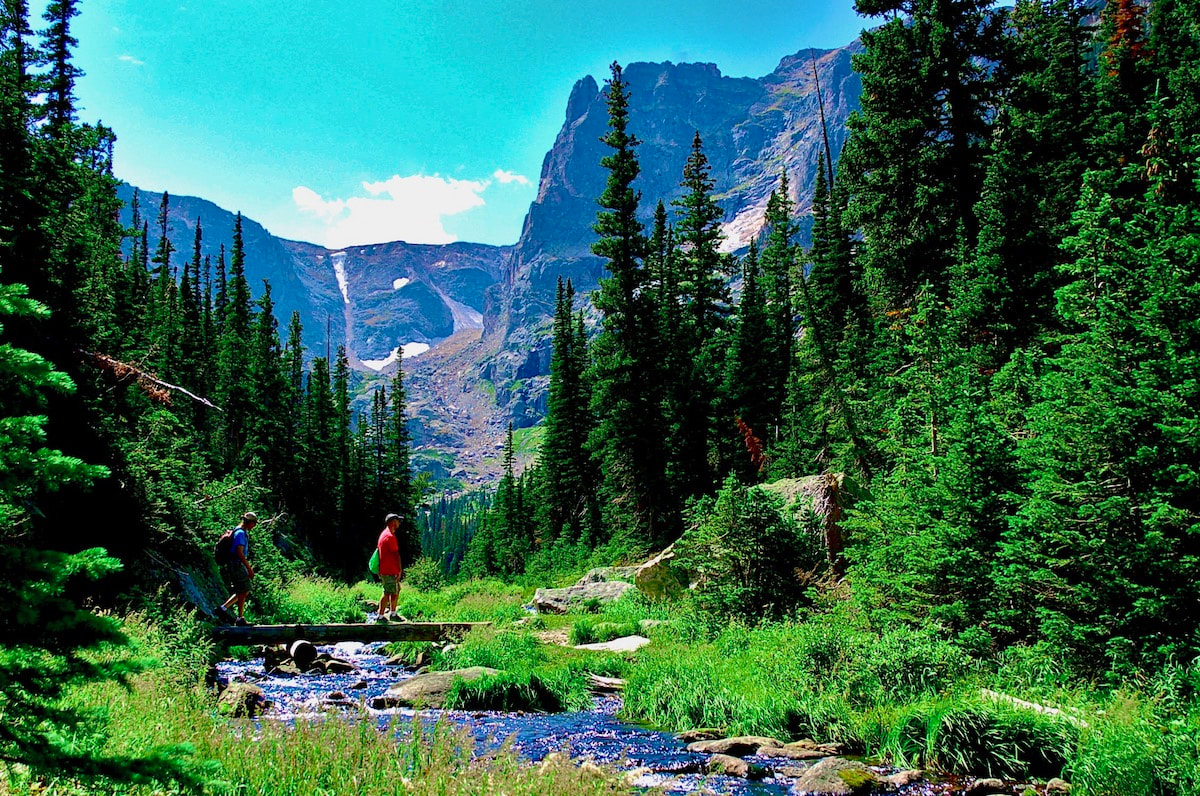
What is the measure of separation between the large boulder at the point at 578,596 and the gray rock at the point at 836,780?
50.4 ft

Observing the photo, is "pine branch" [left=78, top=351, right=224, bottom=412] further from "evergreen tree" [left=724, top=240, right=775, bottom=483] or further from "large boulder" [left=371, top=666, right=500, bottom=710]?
"evergreen tree" [left=724, top=240, right=775, bottom=483]

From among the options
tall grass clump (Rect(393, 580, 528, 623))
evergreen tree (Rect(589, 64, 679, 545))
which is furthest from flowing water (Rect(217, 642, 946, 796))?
evergreen tree (Rect(589, 64, 679, 545))

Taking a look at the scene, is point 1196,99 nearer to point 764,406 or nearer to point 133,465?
point 764,406

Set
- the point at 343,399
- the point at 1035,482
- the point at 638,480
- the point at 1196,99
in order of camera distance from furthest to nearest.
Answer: the point at 343,399, the point at 638,480, the point at 1196,99, the point at 1035,482

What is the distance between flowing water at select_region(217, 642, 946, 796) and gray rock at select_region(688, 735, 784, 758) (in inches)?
9.3

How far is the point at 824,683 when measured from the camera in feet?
35.6

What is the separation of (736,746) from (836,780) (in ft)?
6.33

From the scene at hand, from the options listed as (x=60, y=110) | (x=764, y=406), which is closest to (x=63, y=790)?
(x=60, y=110)

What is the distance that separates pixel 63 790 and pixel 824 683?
382 inches

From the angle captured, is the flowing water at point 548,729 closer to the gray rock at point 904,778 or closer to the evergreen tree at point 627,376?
the gray rock at point 904,778

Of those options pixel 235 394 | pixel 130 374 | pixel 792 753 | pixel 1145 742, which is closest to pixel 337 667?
pixel 130 374

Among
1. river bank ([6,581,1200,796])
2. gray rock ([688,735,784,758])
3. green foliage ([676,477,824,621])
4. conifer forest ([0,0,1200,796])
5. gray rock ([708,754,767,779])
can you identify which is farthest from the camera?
green foliage ([676,477,824,621])

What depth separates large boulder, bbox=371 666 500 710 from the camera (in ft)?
36.8

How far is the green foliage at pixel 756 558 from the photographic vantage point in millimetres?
16328
